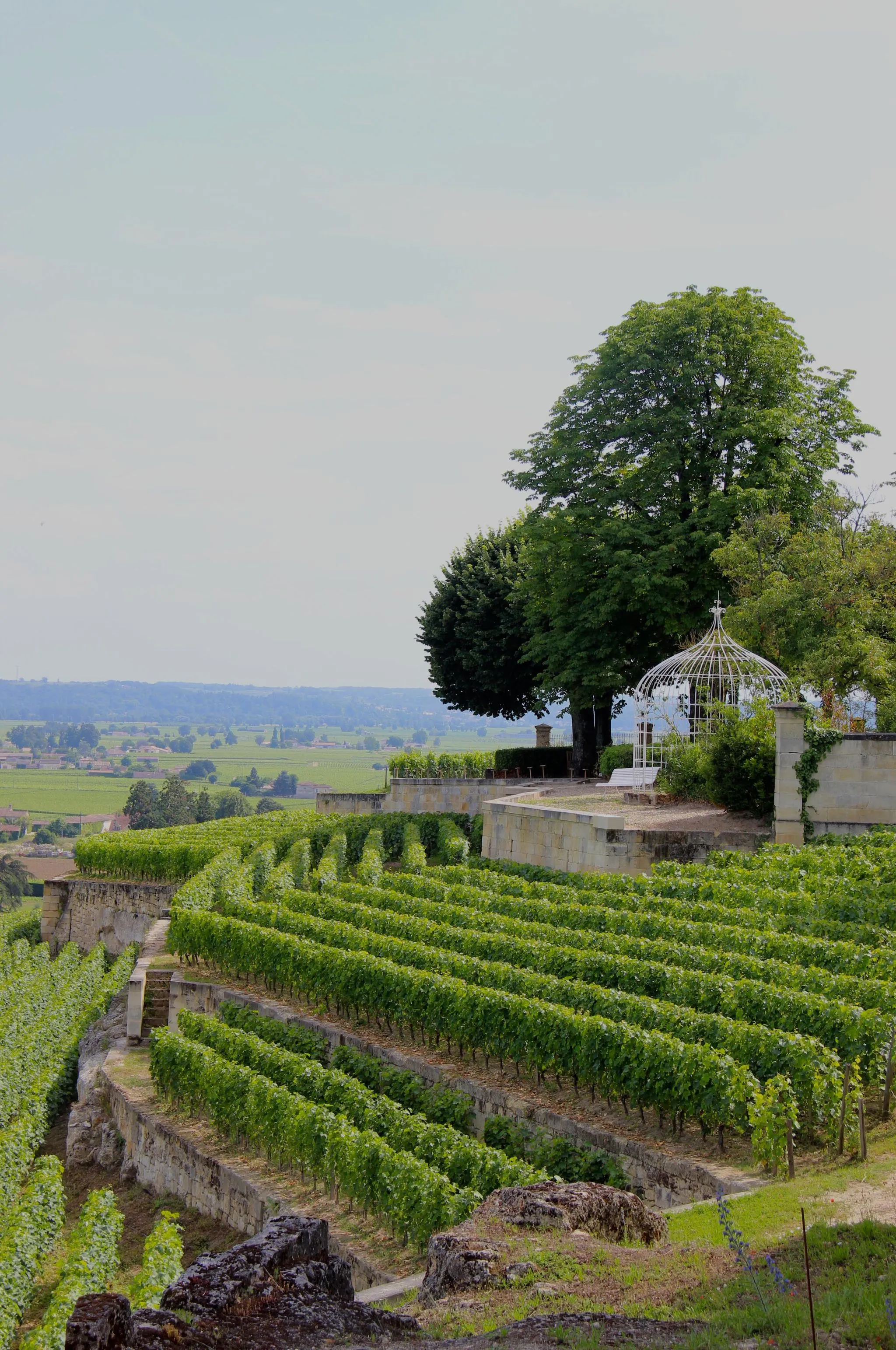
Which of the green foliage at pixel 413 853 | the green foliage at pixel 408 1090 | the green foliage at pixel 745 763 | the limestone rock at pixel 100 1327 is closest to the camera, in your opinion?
the limestone rock at pixel 100 1327

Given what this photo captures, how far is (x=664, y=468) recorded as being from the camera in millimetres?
31766

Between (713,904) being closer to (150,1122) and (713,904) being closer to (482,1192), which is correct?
(482,1192)

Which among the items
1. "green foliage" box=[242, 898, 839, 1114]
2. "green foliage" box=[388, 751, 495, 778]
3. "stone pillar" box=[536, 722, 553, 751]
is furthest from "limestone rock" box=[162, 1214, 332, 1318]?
"stone pillar" box=[536, 722, 553, 751]

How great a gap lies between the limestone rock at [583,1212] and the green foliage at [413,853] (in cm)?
1580

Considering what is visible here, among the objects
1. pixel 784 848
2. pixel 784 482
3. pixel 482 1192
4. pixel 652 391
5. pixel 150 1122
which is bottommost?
pixel 150 1122

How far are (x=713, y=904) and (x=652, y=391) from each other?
20.6 metres

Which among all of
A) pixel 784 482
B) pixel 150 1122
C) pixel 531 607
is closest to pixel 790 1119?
pixel 150 1122

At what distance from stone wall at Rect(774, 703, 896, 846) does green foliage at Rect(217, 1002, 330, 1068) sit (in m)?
8.24

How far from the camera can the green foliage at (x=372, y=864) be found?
24.4 m

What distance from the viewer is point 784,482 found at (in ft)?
102

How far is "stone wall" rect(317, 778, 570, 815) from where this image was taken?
3272cm

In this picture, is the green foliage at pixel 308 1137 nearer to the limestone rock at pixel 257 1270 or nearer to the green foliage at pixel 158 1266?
the green foliage at pixel 158 1266

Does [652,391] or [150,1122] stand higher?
[652,391]

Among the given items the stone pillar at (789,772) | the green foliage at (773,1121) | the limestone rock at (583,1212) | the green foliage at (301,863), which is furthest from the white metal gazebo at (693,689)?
the limestone rock at (583,1212)
